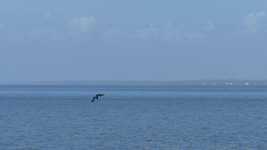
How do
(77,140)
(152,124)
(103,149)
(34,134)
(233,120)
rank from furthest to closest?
(233,120)
(152,124)
(34,134)
(77,140)
(103,149)

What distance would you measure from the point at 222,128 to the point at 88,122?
544 inches

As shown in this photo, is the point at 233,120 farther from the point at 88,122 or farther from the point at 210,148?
the point at 210,148

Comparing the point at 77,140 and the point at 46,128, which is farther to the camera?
the point at 46,128

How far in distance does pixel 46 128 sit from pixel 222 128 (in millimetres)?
14257

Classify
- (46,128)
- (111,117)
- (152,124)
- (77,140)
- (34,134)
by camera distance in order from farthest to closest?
(111,117)
(152,124)
(46,128)
(34,134)
(77,140)

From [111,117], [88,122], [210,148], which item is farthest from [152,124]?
[210,148]

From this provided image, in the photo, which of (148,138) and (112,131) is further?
(112,131)

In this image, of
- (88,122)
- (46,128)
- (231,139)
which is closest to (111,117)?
(88,122)

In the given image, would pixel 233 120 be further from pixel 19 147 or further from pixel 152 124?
pixel 19 147

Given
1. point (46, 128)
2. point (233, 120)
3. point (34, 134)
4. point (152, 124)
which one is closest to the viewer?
point (34, 134)

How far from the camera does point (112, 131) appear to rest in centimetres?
6284

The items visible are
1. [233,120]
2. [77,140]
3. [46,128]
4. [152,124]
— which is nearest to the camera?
[77,140]

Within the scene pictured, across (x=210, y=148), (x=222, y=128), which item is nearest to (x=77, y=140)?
(x=210, y=148)

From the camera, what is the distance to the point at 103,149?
48938 mm
